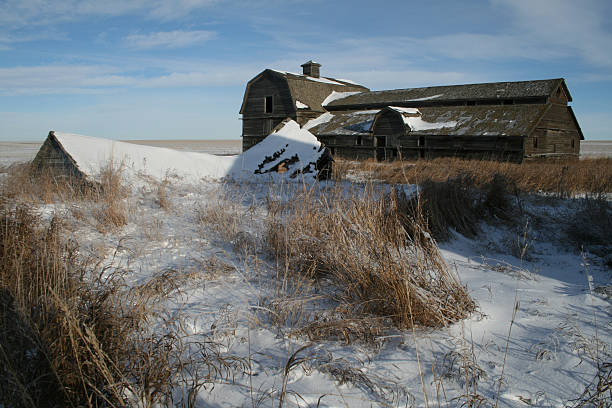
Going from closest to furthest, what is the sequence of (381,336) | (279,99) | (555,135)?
(381,336), (555,135), (279,99)

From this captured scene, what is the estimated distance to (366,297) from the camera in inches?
113

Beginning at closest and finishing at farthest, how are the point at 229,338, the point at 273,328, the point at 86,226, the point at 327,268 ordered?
the point at 229,338, the point at 273,328, the point at 327,268, the point at 86,226

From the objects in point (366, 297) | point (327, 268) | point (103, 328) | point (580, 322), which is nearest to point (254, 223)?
point (327, 268)

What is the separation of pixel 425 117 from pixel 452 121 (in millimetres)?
1954

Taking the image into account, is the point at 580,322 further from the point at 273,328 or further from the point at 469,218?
the point at 469,218

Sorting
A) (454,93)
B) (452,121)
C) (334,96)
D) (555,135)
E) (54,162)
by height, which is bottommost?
(54,162)

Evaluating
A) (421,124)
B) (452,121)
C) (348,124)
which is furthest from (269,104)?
(452,121)

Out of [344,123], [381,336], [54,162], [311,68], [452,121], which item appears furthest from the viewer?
[311,68]

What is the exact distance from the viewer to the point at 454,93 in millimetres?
23219

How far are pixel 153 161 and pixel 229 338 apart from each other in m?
6.66

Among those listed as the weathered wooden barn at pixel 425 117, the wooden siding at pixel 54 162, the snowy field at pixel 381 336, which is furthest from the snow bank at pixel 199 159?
the weathered wooden barn at pixel 425 117

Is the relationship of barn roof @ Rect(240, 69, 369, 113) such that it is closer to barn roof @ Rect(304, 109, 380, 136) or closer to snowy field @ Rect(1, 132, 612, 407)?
barn roof @ Rect(304, 109, 380, 136)

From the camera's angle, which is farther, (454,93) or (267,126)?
(267,126)

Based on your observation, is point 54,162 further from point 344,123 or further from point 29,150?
point 29,150
